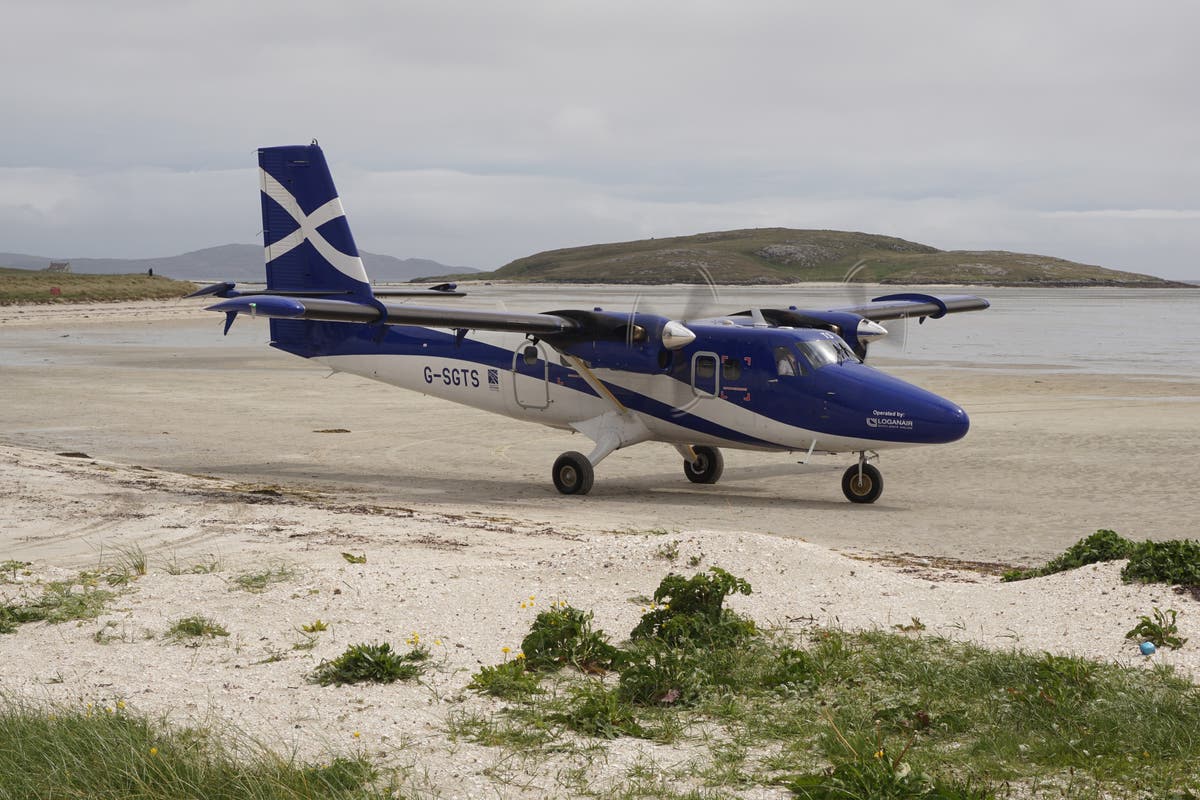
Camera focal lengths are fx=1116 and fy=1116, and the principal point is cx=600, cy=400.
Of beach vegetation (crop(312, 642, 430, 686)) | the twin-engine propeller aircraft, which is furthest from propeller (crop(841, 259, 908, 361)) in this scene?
beach vegetation (crop(312, 642, 430, 686))

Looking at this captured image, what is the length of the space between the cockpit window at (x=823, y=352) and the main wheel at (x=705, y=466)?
8.45 feet

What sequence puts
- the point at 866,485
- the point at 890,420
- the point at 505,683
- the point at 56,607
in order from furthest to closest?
the point at 866,485 → the point at 890,420 → the point at 56,607 → the point at 505,683

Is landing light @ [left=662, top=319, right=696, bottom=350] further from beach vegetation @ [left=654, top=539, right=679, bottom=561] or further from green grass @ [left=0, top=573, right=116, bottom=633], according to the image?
green grass @ [left=0, top=573, right=116, bottom=633]

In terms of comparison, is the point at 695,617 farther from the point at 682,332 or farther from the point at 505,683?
the point at 682,332

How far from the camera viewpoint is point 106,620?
7883 millimetres

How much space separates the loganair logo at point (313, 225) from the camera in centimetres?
2002

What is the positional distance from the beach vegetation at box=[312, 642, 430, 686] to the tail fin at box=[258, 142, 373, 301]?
13.6 meters

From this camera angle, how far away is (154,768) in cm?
538

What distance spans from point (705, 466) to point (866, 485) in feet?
9.93

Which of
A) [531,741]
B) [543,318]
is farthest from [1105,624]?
[543,318]

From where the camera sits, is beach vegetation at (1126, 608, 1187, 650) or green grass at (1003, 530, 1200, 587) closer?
beach vegetation at (1126, 608, 1187, 650)

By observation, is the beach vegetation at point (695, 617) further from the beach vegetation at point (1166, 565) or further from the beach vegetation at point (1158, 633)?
the beach vegetation at point (1166, 565)

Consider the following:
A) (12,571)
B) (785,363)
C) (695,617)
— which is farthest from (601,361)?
(695,617)

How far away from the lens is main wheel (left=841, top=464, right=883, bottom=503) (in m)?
15.8
